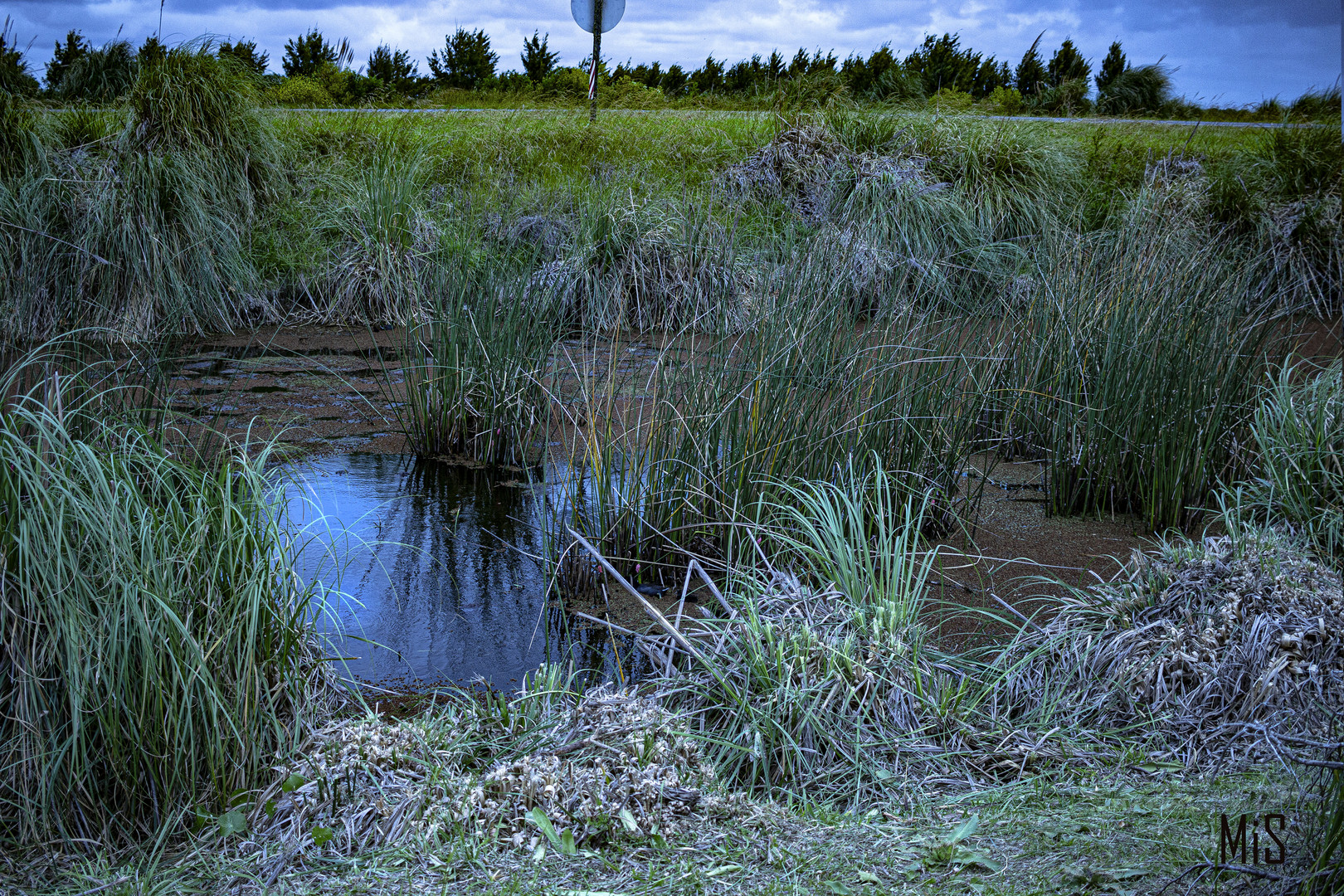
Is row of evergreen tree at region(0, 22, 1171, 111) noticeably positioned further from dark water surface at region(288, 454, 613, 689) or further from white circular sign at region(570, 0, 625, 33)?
dark water surface at region(288, 454, 613, 689)

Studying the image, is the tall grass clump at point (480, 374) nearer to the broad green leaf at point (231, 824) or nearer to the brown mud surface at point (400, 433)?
the brown mud surface at point (400, 433)

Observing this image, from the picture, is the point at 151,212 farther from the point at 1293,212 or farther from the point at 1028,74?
the point at 1028,74

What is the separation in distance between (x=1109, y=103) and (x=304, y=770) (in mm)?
16706

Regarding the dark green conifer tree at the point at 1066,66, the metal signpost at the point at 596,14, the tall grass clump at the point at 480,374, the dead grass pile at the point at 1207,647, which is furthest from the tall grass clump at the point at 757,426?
the dark green conifer tree at the point at 1066,66

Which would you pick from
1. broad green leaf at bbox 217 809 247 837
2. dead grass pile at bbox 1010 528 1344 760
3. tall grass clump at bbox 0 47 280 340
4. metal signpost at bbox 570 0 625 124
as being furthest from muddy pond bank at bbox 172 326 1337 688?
metal signpost at bbox 570 0 625 124

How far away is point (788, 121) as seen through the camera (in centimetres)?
902

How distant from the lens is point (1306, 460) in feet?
11.2

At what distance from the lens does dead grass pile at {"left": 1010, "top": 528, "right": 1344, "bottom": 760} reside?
2.34m

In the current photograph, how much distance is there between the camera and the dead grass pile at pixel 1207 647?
2.34 metres

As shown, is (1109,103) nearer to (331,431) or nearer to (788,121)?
(788,121)

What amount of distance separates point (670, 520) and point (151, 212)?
4.75m

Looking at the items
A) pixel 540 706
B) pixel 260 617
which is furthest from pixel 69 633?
pixel 540 706

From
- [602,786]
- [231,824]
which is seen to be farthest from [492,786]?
[231,824]

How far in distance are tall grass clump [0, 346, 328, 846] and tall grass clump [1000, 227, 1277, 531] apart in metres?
2.78
